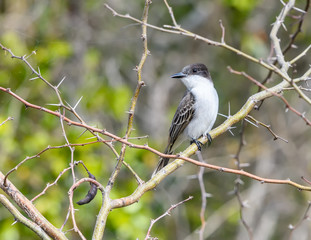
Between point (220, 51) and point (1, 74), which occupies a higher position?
point (1, 74)

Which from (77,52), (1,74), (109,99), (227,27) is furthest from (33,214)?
(227,27)

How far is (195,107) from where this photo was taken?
→ 229 inches

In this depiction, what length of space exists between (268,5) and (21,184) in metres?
4.91

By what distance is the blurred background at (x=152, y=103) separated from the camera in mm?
6043

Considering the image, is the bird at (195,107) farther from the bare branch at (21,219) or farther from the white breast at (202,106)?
the bare branch at (21,219)

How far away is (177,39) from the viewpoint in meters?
8.91

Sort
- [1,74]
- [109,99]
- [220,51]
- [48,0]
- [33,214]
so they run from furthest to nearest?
[220,51] < [48,0] < [109,99] < [1,74] < [33,214]

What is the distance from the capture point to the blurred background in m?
6.04

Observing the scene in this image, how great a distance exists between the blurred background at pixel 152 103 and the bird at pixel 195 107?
0.71 meters

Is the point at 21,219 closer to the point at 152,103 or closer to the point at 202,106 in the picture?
the point at 202,106

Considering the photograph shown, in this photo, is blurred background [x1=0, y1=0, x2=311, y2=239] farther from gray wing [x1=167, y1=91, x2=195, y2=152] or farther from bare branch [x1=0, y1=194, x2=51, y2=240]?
bare branch [x1=0, y1=194, x2=51, y2=240]

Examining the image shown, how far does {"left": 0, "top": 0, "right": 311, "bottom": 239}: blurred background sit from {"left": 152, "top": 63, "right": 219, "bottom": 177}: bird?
707mm

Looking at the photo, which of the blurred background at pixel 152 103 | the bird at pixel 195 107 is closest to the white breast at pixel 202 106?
the bird at pixel 195 107

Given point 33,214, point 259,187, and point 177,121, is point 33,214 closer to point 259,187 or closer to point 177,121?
point 177,121
